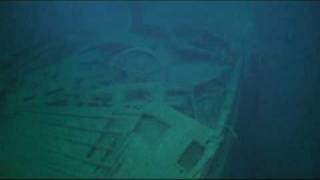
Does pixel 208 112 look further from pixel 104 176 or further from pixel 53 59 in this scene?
pixel 53 59

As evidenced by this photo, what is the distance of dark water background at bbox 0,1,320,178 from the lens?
244 inches

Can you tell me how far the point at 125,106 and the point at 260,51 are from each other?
3315mm

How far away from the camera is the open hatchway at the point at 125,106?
5.04 meters

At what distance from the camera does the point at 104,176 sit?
486 centimetres

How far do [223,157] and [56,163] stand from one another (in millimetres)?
2034

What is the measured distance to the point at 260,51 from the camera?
8.02 meters

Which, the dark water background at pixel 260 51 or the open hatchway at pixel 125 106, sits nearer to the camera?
the open hatchway at pixel 125 106

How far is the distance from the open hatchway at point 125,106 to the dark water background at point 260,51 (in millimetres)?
542

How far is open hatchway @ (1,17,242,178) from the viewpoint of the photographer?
5035mm

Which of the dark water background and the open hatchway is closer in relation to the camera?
the open hatchway

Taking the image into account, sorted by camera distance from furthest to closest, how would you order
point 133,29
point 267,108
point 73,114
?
point 133,29 → point 267,108 → point 73,114

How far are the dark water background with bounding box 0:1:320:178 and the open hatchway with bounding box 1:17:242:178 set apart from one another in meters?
0.54

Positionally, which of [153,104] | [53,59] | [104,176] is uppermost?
[153,104]

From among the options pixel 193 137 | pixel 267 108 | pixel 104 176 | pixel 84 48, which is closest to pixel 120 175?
pixel 104 176
